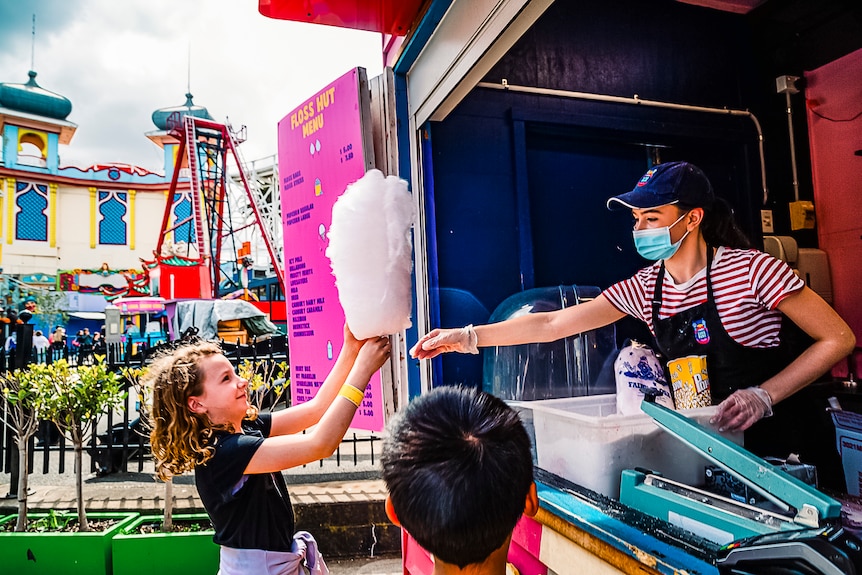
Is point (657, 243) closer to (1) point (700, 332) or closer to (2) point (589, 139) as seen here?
(1) point (700, 332)

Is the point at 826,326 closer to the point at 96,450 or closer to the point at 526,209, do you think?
the point at 526,209

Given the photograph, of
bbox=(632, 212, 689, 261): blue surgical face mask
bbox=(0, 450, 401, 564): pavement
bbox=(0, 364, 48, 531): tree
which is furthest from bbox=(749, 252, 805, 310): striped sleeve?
bbox=(0, 364, 48, 531): tree

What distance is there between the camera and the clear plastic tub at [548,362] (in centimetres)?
275

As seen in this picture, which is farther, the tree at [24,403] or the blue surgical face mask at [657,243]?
the tree at [24,403]

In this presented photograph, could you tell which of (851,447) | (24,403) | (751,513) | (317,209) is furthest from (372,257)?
(24,403)

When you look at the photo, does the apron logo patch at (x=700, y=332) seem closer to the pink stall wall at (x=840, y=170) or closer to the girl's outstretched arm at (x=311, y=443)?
the girl's outstretched arm at (x=311, y=443)

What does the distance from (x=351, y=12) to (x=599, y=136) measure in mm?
1577

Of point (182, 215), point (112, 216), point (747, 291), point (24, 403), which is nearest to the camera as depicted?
point (747, 291)

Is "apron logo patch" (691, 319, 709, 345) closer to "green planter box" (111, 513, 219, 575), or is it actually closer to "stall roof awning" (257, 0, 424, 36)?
"stall roof awning" (257, 0, 424, 36)

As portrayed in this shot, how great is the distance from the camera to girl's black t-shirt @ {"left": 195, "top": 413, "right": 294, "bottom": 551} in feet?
5.78

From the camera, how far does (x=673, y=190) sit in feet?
6.71

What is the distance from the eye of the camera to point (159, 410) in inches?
73.6

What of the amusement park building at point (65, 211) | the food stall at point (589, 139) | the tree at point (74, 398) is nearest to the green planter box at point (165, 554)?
the tree at point (74, 398)

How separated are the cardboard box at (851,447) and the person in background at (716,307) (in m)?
0.18
